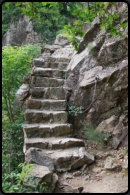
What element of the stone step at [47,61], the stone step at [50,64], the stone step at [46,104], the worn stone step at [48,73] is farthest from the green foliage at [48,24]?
the stone step at [46,104]

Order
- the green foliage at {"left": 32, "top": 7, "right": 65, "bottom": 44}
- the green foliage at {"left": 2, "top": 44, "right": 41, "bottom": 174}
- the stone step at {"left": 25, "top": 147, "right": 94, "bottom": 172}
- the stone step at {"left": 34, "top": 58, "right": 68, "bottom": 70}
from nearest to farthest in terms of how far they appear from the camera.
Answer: the stone step at {"left": 25, "top": 147, "right": 94, "bottom": 172}, the green foliage at {"left": 2, "top": 44, "right": 41, "bottom": 174}, the stone step at {"left": 34, "top": 58, "right": 68, "bottom": 70}, the green foliage at {"left": 32, "top": 7, "right": 65, "bottom": 44}

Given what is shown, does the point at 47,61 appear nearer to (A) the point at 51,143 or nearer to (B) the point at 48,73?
(B) the point at 48,73

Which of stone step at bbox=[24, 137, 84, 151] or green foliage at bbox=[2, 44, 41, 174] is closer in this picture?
stone step at bbox=[24, 137, 84, 151]

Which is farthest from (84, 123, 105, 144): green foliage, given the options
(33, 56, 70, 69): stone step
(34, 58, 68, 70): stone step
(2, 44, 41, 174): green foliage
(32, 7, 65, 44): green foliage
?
(32, 7, 65, 44): green foliage

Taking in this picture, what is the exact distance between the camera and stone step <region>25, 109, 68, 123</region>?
451 centimetres

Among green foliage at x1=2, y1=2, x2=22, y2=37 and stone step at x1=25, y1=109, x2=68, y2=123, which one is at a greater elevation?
green foliage at x1=2, y1=2, x2=22, y2=37

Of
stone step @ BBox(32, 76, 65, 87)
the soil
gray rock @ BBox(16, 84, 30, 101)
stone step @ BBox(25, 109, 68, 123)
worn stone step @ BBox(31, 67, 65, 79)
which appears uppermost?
worn stone step @ BBox(31, 67, 65, 79)

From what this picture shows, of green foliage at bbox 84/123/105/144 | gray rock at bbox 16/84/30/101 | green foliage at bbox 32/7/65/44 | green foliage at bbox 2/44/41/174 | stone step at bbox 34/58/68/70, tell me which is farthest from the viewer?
green foliage at bbox 32/7/65/44

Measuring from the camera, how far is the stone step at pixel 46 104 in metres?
4.91

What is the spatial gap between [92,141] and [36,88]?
9.41ft

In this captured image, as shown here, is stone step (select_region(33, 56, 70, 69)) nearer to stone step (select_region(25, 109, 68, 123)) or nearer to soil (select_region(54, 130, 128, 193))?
stone step (select_region(25, 109, 68, 123))

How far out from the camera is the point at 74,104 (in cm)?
496

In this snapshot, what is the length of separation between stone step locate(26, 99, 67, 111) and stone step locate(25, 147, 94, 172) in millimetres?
1761

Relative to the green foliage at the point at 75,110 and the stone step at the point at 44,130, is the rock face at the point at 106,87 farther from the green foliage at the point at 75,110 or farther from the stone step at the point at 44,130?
the stone step at the point at 44,130
